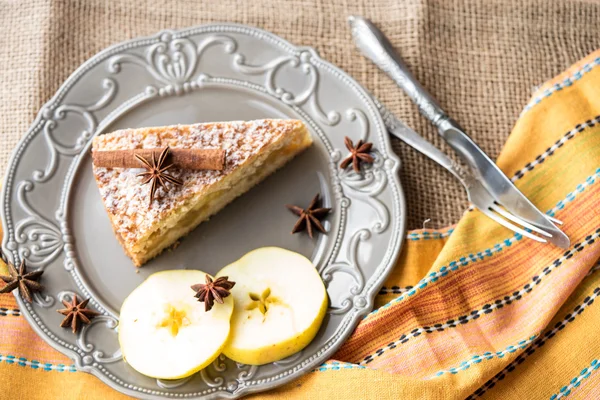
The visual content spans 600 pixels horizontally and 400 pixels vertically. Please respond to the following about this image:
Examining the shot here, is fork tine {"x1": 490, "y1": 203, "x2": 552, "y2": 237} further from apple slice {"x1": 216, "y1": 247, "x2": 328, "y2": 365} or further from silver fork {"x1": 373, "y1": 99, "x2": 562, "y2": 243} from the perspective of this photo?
apple slice {"x1": 216, "y1": 247, "x2": 328, "y2": 365}

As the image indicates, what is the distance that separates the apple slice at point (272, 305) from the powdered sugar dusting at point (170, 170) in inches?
19.6

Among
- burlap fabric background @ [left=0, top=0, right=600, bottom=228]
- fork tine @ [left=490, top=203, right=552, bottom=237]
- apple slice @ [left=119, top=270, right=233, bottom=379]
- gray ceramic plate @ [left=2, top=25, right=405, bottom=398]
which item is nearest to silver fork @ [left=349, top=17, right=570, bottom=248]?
fork tine @ [left=490, top=203, right=552, bottom=237]

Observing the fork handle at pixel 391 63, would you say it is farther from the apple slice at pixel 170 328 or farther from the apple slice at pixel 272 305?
the apple slice at pixel 170 328

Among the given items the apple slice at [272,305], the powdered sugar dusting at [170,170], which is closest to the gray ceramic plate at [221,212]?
the apple slice at [272,305]

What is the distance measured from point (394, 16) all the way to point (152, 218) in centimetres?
211

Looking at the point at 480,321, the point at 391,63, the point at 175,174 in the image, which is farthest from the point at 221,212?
the point at 480,321

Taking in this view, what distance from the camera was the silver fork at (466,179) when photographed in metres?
3.42

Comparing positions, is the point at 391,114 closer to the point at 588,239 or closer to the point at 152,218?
the point at 588,239

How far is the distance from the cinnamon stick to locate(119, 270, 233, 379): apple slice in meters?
0.61

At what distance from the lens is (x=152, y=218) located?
333 centimetres

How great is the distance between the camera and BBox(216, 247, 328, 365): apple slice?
3.10 m

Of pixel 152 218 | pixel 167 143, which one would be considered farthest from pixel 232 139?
pixel 152 218

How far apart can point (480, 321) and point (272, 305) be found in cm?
114

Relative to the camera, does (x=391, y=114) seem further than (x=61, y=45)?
No
